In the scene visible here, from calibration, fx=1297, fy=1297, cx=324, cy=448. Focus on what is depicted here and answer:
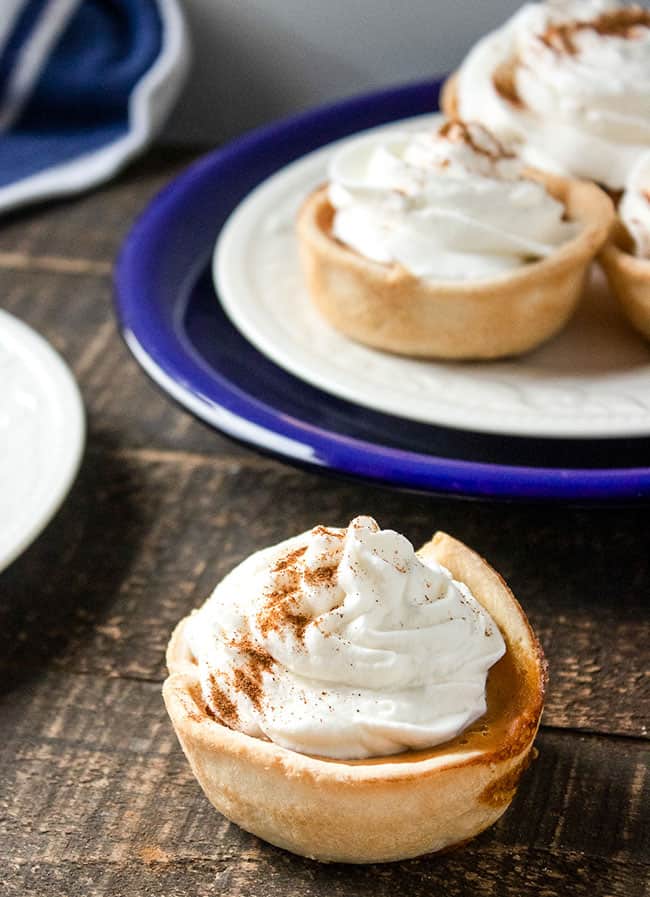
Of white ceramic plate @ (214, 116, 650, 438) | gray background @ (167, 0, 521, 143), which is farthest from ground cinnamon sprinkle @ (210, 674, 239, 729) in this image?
gray background @ (167, 0, 521, 143)

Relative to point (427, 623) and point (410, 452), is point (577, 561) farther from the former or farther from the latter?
point (427, 623)

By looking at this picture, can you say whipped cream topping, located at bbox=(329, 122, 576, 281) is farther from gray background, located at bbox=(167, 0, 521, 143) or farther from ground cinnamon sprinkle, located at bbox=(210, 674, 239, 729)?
gray background, located at bbox=(167, 0, 521, 143)

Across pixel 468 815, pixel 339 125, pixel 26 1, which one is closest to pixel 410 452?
pixel 468 815

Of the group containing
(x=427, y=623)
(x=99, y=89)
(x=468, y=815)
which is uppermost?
(x=427, y=623)

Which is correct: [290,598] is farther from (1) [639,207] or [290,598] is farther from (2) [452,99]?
(2) [452,99]

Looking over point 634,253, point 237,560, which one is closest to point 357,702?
point 237,560
